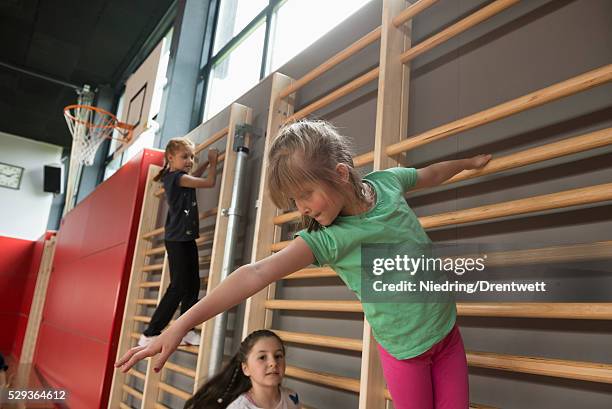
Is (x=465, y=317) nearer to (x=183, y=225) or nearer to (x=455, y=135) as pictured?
(x=455, y=135)

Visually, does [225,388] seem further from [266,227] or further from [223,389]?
[266,227]

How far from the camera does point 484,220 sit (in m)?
1.26

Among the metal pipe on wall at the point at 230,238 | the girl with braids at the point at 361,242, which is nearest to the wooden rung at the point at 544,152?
the girl with braids at the point at 361,242

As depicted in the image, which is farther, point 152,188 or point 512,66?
point 152,188

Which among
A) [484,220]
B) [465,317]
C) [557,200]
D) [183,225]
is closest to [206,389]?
[183,225]

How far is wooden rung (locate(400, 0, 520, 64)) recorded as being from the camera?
4.07ft

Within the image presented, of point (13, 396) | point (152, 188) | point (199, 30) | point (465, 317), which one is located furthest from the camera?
point (199, 30)

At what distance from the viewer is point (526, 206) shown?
1.09 m

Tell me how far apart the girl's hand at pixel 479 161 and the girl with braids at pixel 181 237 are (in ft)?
4.83

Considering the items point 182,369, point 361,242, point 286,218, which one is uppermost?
point 286,218

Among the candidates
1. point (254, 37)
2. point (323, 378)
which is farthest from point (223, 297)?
point (254, 37)

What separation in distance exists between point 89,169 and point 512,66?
7.27 meters

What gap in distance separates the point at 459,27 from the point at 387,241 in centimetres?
75

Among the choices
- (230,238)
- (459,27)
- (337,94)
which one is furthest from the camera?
(230,238)
